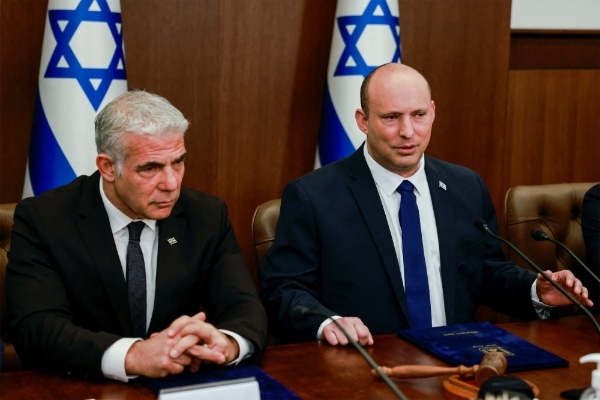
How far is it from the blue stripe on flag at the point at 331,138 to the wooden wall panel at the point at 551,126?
130 cm

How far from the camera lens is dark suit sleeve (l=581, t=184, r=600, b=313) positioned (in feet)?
10.4

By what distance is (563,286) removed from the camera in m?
2.43

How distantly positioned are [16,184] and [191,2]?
113cm

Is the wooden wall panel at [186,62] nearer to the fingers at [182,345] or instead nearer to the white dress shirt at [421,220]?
the white dress shirt at [421,220]

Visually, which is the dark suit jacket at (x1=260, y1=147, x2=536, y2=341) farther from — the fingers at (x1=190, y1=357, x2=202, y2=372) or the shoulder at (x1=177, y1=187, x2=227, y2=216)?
the fingers at (x1=190, y1=357, x2=202, y2=372)

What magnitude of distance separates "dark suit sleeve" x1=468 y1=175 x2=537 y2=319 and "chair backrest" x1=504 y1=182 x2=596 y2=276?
12.7 inches

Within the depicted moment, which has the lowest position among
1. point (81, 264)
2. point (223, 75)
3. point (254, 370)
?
point (254, 370)

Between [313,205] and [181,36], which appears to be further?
[181,36]

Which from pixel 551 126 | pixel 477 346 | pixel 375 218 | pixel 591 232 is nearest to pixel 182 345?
pixel 477 346

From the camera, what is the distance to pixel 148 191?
2.35 meters

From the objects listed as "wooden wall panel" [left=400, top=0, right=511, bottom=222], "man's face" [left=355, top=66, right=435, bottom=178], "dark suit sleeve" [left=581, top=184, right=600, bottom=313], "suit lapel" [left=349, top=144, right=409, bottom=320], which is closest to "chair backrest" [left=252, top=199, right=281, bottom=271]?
"suit lapel" [left=349, top=144, right=409, bottom=320]

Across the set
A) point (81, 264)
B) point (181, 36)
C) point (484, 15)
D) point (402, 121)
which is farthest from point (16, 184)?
point (484, 15)

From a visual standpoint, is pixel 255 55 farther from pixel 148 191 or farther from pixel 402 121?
pixel 148 191

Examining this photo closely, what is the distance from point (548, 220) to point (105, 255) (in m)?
1.82
